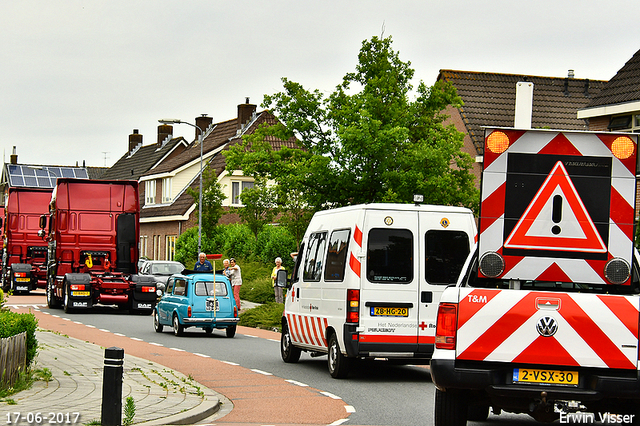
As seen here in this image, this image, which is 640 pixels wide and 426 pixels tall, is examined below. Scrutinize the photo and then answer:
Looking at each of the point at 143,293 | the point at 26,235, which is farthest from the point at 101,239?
the point at 26,235

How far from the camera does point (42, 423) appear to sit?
8.90m

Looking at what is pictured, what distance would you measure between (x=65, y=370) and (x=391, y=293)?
460 centimetres

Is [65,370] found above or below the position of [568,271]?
below

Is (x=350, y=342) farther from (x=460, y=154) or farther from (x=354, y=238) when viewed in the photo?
(x=460, y=154)

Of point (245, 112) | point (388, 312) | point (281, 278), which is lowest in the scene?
point (388, 312)

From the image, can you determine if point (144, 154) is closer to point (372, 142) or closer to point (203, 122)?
point (203, 122)

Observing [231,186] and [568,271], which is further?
[231,186]

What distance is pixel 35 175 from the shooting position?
94125 millimetres

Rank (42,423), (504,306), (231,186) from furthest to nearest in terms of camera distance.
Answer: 1. (231,186)
2. (42,423)
3. (504,306)

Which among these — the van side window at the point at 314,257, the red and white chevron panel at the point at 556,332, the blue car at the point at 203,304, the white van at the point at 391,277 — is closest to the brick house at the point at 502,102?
the blue car at the point at 203,304

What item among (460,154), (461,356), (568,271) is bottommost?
(461,356)

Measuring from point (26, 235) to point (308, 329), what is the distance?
29173mm

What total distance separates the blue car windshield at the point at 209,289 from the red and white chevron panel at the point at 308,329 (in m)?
6.23

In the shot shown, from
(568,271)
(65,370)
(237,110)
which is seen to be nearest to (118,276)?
(65,370)
